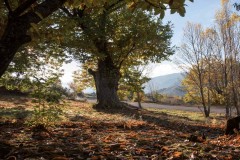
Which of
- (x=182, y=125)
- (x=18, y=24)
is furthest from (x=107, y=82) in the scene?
(x=18, y=24)

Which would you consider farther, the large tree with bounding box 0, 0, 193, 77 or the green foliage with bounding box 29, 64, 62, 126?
the green foliage with bounding box 29, 64, 62, 126

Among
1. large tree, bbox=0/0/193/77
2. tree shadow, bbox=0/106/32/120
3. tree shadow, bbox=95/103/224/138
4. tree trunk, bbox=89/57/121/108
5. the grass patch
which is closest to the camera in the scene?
large tree, bbox=0/0/193/77

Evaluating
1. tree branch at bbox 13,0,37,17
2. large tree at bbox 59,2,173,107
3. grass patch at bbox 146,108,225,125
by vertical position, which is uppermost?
large tree at bbox 59,2,173,107

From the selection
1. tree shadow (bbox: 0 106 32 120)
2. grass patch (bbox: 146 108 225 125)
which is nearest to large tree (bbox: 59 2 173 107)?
grass patch (bbox: 146 108 225 125)

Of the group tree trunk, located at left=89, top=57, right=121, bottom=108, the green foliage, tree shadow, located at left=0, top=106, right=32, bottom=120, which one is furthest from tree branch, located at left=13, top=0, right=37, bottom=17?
tree trunk, located at left=89, top=57, right=121, bottom=108

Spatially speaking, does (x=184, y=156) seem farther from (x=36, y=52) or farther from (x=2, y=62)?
(x=36, y=52)

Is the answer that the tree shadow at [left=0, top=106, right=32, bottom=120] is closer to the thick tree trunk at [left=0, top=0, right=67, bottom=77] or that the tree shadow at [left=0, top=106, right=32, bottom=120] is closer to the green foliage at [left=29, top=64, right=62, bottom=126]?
the green foliage at [left=29, top=64, right=62, bottom=126]

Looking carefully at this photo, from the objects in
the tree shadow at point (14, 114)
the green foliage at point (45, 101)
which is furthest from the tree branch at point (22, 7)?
the tree shadow at point (14, 114)

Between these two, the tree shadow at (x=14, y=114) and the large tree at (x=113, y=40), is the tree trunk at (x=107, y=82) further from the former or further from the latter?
the tree shadow at (x=14, y=114)

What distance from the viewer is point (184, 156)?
3.47m

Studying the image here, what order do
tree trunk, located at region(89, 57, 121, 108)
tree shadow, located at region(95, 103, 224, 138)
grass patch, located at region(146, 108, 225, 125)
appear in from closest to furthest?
tree shadow, located at region(95, 103, 224, 138), grass patch, located at region(146, 108, 225, 125), tree trunk, located at region(89, 57, 121, 108)

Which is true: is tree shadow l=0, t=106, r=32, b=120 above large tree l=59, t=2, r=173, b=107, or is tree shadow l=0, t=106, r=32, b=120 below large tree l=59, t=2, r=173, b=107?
below

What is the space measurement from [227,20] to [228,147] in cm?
1802

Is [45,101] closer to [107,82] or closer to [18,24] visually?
[18,24]
